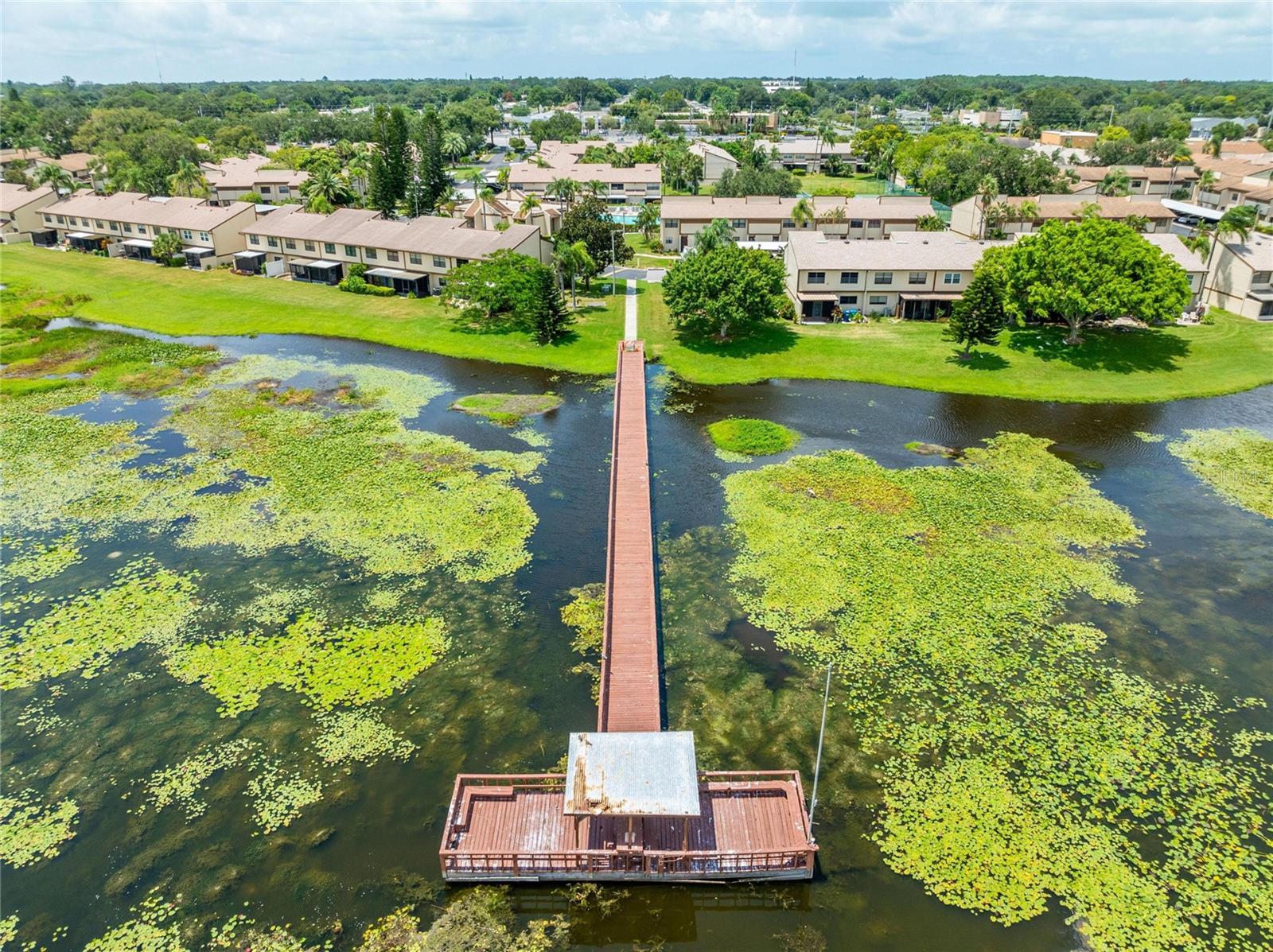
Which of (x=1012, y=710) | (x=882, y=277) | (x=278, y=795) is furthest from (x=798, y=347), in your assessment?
(x=278, y=795)

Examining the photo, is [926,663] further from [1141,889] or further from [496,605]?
[496,605]

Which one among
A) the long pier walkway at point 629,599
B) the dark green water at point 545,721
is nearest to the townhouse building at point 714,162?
the long pier walkway at point 629,599

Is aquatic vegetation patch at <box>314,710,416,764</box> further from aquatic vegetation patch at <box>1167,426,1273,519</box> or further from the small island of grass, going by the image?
aquatic vegetation patch at <box>1167,426,1273,519</box>

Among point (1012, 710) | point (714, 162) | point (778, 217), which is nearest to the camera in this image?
point (1012, 710)

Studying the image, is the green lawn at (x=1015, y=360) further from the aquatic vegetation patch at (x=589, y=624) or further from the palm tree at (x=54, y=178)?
the palm tree at (x=54, y=178)

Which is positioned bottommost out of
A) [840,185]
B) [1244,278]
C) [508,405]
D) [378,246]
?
[508,405]

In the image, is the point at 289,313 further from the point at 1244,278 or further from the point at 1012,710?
the point at 1244,278

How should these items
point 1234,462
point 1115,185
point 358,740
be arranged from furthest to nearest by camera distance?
point 1115,185
point 1234,462
point 358,740
